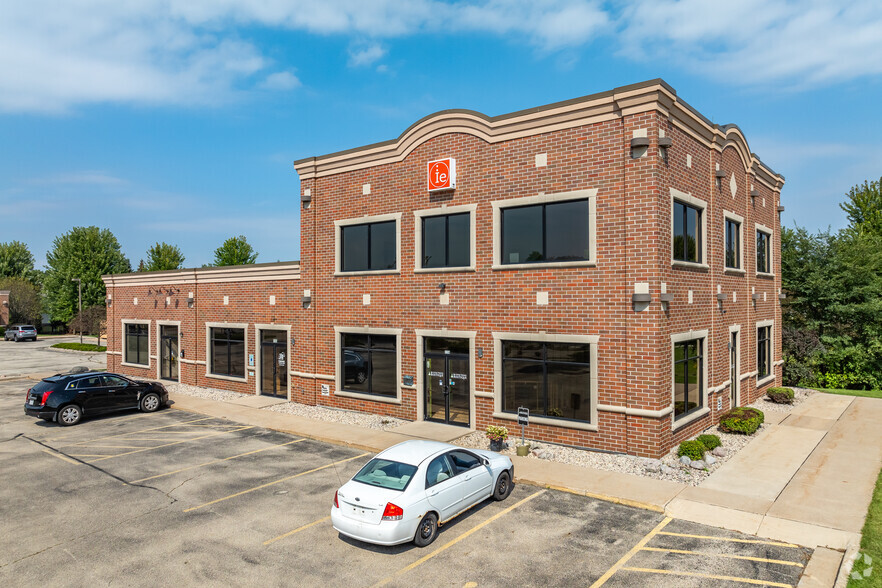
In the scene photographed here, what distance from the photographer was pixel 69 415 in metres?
19.3

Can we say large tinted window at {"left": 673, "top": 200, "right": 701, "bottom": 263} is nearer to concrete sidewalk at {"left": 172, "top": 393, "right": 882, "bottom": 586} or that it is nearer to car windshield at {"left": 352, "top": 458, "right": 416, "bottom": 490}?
concrete sidewalk at {"left": 172, "top": 393, "right": 882, "bottom": 586}

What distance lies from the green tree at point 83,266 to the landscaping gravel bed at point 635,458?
6993 centimetres

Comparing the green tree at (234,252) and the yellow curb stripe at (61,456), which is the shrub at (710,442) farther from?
the green tree at (234,252)

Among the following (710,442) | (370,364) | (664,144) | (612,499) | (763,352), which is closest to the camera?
(612,499)

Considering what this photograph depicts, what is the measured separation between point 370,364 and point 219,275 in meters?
10.5

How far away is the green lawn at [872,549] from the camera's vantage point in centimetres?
820

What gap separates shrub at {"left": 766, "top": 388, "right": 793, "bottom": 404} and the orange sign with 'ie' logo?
15626 millimetres

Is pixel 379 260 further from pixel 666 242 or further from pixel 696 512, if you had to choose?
pixel 696 512

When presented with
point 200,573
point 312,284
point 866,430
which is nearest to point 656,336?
point 866,430

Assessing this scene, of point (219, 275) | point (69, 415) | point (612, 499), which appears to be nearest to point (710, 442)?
point (612, 499)

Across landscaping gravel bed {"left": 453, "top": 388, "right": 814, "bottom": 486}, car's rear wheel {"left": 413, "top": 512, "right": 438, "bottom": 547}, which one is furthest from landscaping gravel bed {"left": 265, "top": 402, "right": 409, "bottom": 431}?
car's rear wheel {"left": 413, "top": 512, "right": 438, "bottom": 547}

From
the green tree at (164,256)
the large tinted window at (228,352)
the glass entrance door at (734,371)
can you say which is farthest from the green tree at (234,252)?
the glass entrance door at (734,371)

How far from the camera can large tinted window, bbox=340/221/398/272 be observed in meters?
19.7

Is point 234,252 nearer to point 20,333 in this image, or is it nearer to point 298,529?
point 20,333
